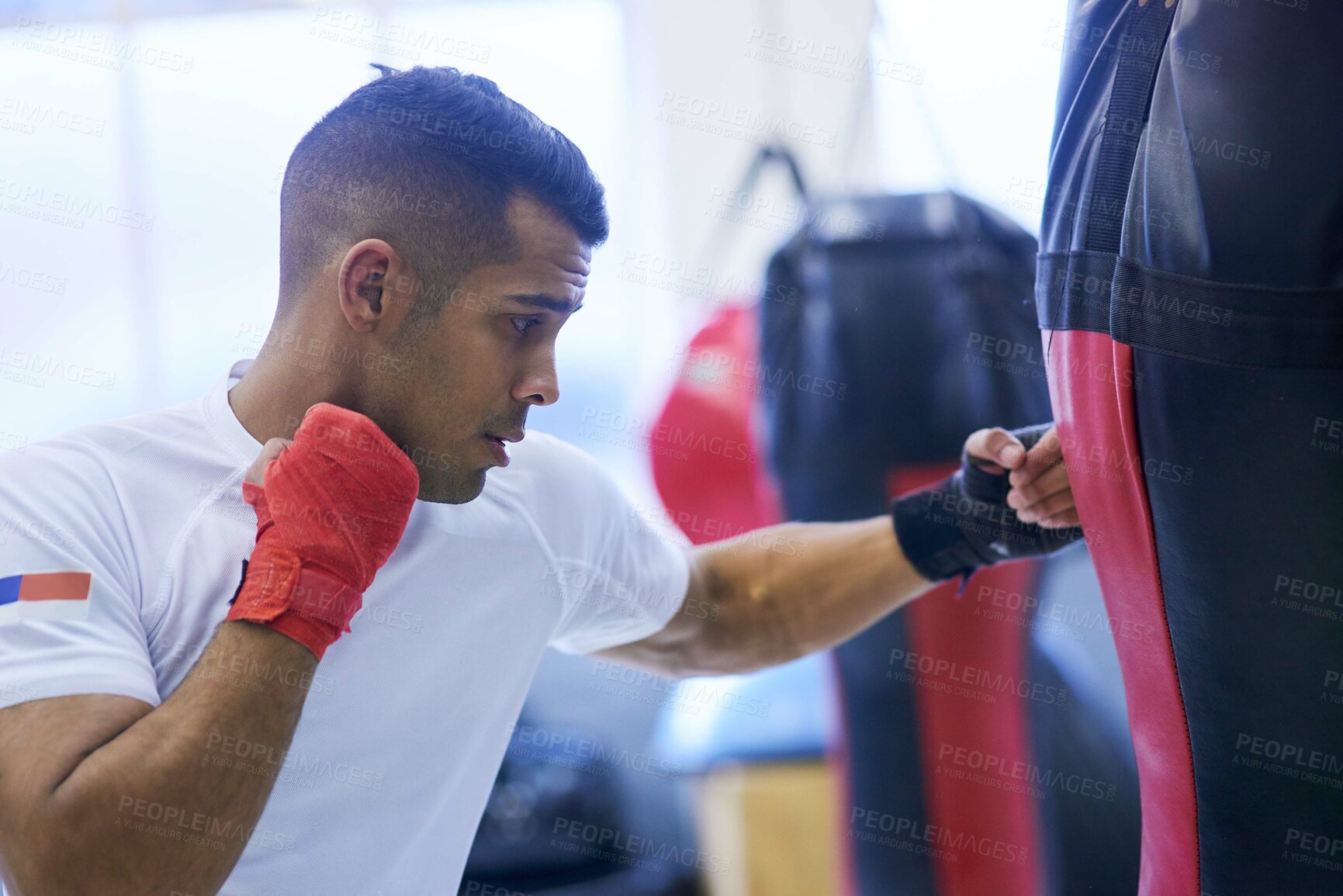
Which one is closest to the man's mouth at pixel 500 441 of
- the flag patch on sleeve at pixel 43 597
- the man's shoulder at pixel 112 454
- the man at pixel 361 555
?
the man at pixel 361 555

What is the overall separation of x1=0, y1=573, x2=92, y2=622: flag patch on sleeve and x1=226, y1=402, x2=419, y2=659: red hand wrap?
13cm

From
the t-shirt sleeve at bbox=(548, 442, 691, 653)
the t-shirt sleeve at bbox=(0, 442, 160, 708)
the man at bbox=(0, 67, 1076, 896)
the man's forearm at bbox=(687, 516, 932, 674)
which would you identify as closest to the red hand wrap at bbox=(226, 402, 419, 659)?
the man at bbox=(0, 67, 1076, 896)

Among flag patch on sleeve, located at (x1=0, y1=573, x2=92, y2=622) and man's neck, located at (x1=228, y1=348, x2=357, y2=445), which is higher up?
man's neck, located at (x1=228, y1=348, x2=357, y2=445)

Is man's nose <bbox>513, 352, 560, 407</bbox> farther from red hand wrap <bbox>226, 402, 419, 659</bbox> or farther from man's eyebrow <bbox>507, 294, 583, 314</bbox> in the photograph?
red hand wrap <bbox>226, 402, 419, 659</bbox>

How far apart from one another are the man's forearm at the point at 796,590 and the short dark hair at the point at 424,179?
1.68 ft

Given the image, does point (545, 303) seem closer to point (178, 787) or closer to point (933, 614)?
point (178, 787)

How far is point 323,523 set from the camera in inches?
32.9

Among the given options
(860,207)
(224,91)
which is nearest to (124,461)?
(860,207)

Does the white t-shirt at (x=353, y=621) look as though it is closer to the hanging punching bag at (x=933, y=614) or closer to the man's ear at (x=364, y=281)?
the man's ear at (x=364, y=281)

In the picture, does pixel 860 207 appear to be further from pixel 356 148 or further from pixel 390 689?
pixel 390 689

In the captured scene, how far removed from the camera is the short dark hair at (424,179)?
961mm

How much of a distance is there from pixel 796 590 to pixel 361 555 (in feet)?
1.92

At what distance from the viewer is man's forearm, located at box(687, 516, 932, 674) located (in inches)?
48.4

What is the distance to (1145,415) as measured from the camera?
0.83 m
